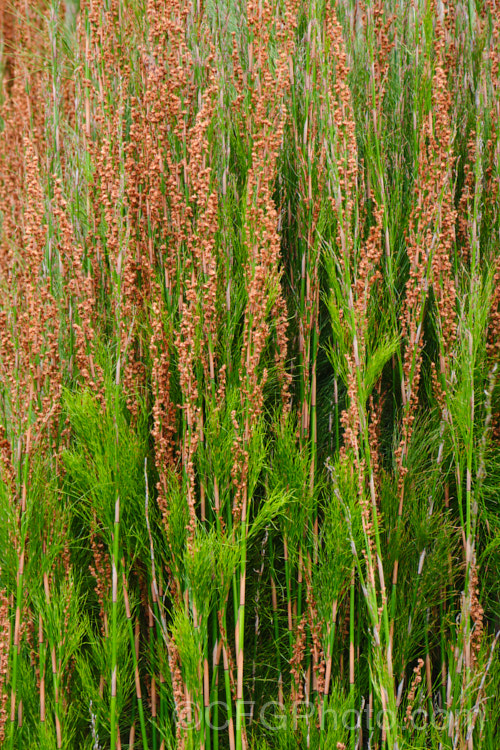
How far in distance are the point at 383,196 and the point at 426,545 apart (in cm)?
98

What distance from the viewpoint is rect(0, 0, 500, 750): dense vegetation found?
6.39 feet

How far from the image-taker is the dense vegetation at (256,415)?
6.39ft

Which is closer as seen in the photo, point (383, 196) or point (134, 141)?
point (383, 196)

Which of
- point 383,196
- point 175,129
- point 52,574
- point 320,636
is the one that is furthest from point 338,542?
point 175,129

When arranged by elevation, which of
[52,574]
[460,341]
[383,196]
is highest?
[383,196]

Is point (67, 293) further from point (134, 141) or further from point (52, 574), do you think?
point (52, 574)

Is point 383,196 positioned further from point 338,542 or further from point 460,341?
point 338,542

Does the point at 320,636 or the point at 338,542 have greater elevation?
the point at 338,542

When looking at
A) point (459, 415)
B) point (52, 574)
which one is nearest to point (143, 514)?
point (52, 574)

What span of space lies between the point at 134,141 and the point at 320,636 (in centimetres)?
152

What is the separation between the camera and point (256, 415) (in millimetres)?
1921

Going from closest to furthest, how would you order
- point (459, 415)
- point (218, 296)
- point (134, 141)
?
point (459, 415)
point (218, 296)
point (134, 141)

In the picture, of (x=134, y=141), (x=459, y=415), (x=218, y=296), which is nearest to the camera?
(x=459, y=415)

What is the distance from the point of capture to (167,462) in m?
2.07
